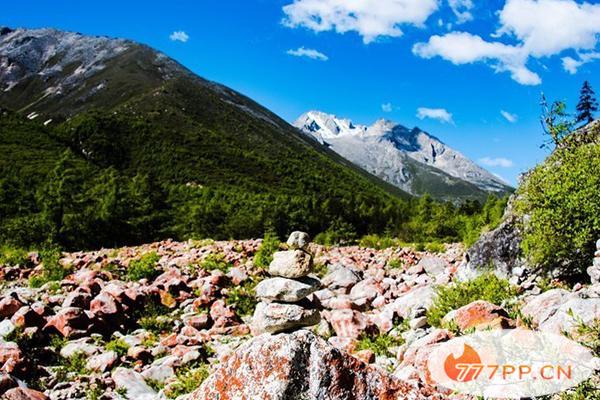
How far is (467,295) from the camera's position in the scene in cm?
976

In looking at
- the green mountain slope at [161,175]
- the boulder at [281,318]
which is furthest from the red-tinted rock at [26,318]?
the green mountain slope at [161,175]

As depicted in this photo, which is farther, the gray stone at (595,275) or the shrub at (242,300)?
the shrub at (242,300)

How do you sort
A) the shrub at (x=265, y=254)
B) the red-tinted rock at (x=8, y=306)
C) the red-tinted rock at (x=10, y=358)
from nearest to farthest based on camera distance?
the red-tinted rock at (x=10, y=358), the red-tinted rock at (x=8, y=306), the shrub at (x=265, y=254)

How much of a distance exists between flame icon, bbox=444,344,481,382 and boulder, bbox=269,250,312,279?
260 cm

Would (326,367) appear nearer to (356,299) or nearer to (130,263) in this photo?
(356,299)

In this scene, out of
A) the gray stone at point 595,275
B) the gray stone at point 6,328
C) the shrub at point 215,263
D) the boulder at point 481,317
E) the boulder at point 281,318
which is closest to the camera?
the boulder at point 281,318

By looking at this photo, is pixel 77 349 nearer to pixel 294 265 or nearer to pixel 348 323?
pixel 294 265

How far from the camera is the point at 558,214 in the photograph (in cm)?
1009

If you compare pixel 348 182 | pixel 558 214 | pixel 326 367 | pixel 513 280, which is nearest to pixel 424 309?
pixel 513 280

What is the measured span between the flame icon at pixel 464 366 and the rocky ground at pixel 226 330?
14.5 inches

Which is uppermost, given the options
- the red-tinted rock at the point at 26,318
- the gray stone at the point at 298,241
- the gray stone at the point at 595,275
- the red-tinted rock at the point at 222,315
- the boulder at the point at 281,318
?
the gray stone at the point at 595,275

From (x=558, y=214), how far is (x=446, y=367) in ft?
18.9

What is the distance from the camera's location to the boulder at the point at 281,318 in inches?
268

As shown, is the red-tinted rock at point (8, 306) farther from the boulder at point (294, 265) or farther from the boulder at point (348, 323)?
the boulder at point (348, 323)
